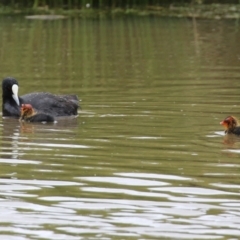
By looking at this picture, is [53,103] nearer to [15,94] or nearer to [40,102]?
[40,102]

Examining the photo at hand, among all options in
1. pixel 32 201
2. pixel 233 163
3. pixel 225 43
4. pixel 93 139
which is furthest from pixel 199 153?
pixel 225 43

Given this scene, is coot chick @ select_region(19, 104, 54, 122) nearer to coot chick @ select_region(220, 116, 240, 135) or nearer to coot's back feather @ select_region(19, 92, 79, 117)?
coot's back feather @ select_region(19, 92, 79, 117)

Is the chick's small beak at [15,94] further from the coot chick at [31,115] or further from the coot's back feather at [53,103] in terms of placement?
the coot chick at [31,115]

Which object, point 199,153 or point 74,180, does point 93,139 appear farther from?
point 74,180

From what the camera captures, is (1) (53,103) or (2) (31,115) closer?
(2) (31,115)

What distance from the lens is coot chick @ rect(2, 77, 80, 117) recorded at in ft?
45.1

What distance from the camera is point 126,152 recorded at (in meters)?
10.1

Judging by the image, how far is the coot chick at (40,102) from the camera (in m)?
13.7

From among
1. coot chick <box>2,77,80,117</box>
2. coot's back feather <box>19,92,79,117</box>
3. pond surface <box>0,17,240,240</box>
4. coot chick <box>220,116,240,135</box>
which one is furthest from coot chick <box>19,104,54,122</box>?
coot chick <box>220,116,240,135</box>

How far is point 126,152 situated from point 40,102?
3.98 m

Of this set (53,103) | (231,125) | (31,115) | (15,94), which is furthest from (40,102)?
(231,125)

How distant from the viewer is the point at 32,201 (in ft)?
25.1

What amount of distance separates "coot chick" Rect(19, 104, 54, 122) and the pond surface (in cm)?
23

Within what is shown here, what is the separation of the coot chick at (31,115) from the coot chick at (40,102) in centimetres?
39
